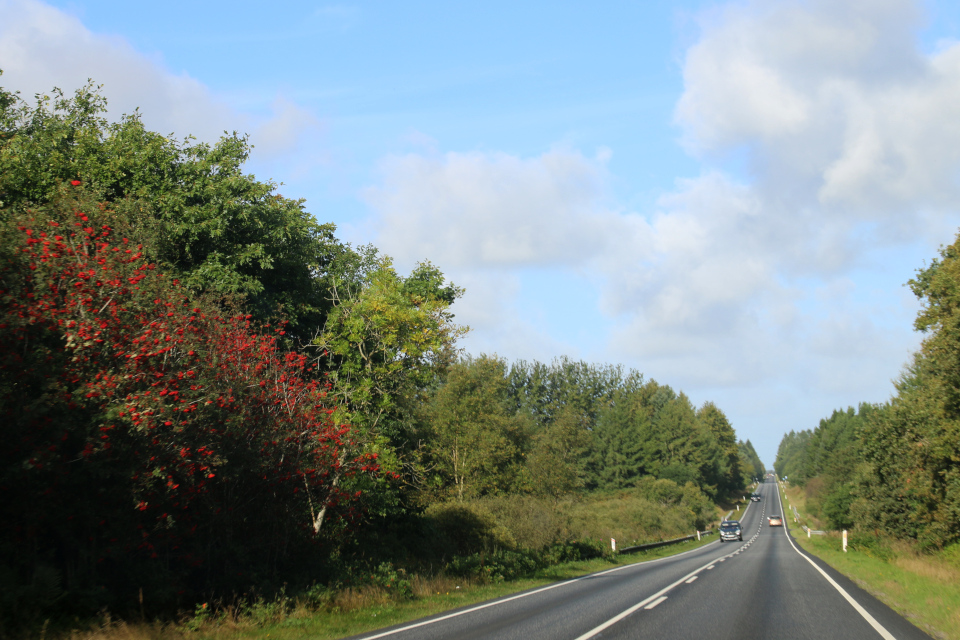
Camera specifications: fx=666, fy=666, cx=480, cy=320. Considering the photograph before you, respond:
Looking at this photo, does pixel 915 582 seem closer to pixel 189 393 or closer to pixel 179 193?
pixel 189 393

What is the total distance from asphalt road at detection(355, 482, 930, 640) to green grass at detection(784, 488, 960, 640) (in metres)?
0.44

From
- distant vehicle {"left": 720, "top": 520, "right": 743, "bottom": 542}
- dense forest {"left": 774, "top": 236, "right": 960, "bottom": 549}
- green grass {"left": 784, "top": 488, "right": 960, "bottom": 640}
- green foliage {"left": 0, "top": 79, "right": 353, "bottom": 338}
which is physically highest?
green foliage {"left": 0, "top": 79, "right": 353, "bottom": 338}

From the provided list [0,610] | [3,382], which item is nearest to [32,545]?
[0,610]

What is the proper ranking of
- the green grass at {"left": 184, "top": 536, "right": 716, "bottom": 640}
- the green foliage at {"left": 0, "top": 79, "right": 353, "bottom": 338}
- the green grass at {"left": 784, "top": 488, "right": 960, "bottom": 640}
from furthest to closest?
the green foliage at {"left": 0, "top": 79, "right": 353, "bottom": 338}
the green grass at {"left": 784, "top": 488, "right": 960, "bottom": 640}
the green grass at {"left": 184, "top": 536, "right": 716, "bottom": 640}

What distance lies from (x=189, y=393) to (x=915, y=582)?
19232 millimetres

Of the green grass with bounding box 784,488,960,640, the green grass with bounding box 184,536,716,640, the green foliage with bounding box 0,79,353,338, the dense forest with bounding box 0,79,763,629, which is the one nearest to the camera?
the dense forest with bounding box 0,79,763,629

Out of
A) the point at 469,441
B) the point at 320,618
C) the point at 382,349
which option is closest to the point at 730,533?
the point at 469,441

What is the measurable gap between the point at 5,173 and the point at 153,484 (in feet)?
35.3

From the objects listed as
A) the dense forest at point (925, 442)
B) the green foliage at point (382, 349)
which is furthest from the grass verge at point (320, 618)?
the dense forest at point (925, 442)

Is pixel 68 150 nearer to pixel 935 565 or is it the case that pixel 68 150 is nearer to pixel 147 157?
pixel 147 157

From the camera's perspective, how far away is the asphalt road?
9.95 m

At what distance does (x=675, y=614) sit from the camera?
11820mm

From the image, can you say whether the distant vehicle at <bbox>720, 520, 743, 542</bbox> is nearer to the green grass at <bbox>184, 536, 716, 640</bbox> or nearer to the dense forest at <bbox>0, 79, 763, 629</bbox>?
the dense forest at <bbox>0, 79, 763, 629</bbox>

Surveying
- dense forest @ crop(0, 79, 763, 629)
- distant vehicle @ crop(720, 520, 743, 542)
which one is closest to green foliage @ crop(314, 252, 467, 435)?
dense forest @ crop(0, 79, 763, 629)
